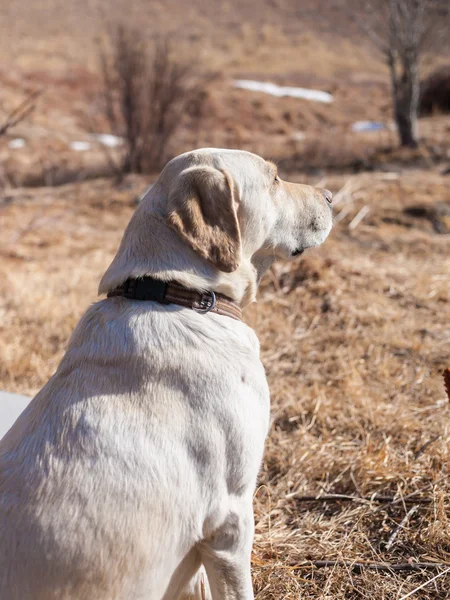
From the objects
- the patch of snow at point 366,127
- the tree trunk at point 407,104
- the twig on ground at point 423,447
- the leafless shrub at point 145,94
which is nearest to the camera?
the twig on ground at point 423,447

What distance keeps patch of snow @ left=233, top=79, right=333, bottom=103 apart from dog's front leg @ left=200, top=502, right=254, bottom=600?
1629cm

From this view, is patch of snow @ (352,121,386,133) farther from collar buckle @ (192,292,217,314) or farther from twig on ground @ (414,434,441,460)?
collar buckle @ (192,292,217,314)

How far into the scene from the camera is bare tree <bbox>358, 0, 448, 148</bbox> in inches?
340

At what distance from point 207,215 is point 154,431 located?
678 millimetres

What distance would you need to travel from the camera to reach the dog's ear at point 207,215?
191 cm

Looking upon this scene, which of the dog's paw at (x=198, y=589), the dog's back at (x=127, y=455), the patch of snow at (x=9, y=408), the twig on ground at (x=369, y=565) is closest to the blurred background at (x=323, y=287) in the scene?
the twig on ground at (x=369, y=565)

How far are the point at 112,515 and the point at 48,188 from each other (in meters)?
8.29

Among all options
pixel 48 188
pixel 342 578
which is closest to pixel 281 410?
pixel 342 578

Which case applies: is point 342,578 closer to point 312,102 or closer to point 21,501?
point 21,501

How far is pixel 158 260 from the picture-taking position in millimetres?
1943

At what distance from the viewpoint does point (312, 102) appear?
648 inches

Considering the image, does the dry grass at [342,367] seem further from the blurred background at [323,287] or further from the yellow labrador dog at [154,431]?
the yellow labrador dog at [154,431]

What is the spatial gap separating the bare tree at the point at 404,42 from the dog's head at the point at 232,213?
23.4ft

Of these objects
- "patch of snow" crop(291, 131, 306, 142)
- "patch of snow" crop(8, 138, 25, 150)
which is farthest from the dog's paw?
"patch of snow" crop(8, 138, 25, 150)
